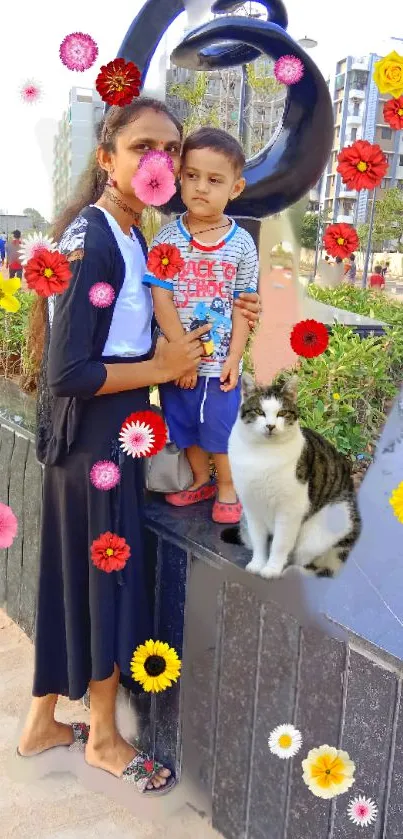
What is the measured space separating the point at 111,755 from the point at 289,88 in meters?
1.99

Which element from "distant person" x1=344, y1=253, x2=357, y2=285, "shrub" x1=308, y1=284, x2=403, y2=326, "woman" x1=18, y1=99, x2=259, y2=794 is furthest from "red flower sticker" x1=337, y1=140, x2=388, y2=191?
"woman" x1=18, y1=99, x2=259, y2=794

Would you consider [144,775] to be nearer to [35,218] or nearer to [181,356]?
[181,356]

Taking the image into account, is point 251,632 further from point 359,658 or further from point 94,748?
point 94,748

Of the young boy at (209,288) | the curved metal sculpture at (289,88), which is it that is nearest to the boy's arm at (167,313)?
the young boy at (209,288)

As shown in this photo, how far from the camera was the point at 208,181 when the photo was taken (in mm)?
1777

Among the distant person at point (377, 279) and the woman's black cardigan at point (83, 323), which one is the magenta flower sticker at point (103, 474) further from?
the distant person at point (377, 279)

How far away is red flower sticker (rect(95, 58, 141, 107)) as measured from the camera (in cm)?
185

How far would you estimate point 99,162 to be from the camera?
199cm

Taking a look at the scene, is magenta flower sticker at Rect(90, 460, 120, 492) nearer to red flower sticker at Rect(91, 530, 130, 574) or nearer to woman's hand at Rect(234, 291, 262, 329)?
red flower sticker at Rect(91, 530, 130, 574)

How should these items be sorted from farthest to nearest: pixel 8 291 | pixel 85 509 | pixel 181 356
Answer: pixel 85 509 < pixel 8 291 < pixel 181 356

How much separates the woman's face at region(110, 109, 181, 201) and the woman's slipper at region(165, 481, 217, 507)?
36.2 inches

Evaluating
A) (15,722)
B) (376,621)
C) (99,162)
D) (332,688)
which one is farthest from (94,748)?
(99,162)

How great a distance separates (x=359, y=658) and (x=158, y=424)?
0.80m

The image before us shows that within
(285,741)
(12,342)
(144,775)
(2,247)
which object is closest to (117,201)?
(2,247)
